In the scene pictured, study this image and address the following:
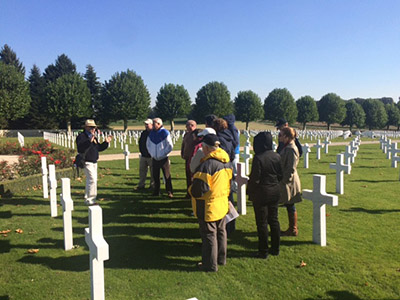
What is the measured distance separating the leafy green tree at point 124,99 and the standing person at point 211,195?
167 ft

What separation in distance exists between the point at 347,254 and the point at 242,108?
63.2 m

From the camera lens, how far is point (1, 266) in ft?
13.3

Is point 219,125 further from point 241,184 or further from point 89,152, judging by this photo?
point 89,152

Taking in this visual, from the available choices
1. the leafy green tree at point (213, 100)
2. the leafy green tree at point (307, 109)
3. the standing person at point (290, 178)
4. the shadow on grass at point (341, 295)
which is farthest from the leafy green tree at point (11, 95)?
the leafy green tree at point (307, 109)

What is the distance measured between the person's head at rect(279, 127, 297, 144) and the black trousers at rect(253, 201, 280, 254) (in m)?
1.29

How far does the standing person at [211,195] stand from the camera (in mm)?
3639

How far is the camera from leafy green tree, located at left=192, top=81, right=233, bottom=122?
2435 inches

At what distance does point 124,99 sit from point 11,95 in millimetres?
17103

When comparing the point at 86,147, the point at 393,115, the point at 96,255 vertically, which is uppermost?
the point at 393,115

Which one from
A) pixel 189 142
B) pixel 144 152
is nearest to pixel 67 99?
pixel 144 152

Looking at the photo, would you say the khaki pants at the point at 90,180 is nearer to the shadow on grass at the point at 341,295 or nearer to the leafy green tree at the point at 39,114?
the shadow on grass at the point at 341,295

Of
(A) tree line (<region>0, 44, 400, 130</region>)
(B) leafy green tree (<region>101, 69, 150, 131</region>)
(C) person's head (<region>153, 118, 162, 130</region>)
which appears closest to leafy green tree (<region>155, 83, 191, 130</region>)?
(A) tree line (<region>0, 44, 400, 130</region>)

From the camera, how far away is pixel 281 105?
68188mm

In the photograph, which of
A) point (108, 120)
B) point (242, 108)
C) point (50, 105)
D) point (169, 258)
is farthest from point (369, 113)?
point (169, 258)
